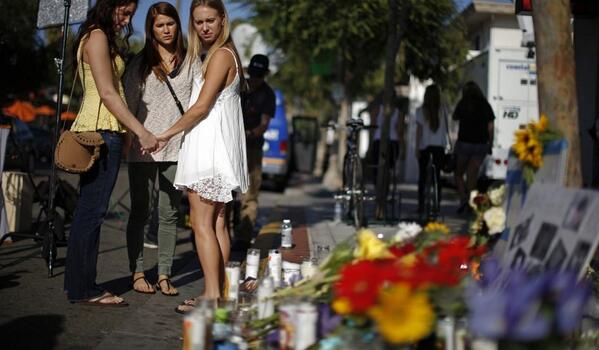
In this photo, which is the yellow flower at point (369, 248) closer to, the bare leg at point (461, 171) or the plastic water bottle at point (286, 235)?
the plastic water bottle at point (286, 235)

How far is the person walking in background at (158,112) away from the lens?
6.49 meters

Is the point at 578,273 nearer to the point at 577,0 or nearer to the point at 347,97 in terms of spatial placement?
the point at 577,0

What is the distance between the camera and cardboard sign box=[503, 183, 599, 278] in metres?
3.69

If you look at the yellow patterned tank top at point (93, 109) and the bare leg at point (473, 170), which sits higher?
the yellow patterned tank top at point (93, 109)

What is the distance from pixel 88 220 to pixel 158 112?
102cm

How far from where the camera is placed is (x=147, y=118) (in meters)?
6.57

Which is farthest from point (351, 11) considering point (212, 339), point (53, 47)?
point (53, 47)

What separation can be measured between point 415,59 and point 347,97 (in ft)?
17.2

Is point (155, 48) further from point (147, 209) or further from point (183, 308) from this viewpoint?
point (183, 308)

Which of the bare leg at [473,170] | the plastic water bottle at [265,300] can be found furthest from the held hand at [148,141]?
the bare leg at [473,170]

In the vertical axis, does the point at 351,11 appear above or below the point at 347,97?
above

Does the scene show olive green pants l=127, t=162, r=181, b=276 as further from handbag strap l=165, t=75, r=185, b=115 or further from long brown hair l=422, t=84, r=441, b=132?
long brown hair l=422, t=84, r=441, b=132

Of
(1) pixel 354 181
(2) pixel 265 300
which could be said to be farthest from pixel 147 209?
(1) pixel 354 181

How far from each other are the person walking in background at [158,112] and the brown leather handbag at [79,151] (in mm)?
703
